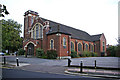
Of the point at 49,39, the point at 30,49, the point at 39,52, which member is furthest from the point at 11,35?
the point at 49,39

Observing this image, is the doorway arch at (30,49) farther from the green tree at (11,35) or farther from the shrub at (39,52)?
the green tree at (11,35)

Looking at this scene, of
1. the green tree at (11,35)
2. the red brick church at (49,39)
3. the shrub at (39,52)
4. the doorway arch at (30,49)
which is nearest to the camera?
the red brick church at (49,39)

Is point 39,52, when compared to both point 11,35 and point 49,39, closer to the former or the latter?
point 49,39

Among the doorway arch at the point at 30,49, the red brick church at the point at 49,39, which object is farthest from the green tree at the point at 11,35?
the doorway arch at the point at 30,49

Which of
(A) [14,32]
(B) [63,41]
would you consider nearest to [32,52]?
(B) [63,41]

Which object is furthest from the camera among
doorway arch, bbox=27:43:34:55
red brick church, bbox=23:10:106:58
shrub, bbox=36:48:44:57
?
doorway arch, bbox=27:43:34:55

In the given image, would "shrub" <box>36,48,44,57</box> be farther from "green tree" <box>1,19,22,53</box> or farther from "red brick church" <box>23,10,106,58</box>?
"green tree" <box>1,19,22,53</box>

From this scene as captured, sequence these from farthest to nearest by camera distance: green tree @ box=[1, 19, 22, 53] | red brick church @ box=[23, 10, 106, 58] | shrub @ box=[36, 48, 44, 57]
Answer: green tree @ box=[1, 19, 22, 53]
shrub @ box=[36, 48, 44, 57]
red brick church @ box=[23, 10, 106, 58]

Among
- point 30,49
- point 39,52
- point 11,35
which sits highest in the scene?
point 11,35

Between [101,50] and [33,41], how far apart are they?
88.7ft

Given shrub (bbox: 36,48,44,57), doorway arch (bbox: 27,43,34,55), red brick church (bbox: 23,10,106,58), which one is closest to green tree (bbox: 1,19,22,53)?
red brick church (bbox: 23,10,106,58)

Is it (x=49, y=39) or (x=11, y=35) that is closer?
(x=49, y=39)

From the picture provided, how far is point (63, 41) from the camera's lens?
2852cm

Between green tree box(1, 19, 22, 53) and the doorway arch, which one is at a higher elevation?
green tree box(1, 19, 22, 53)
